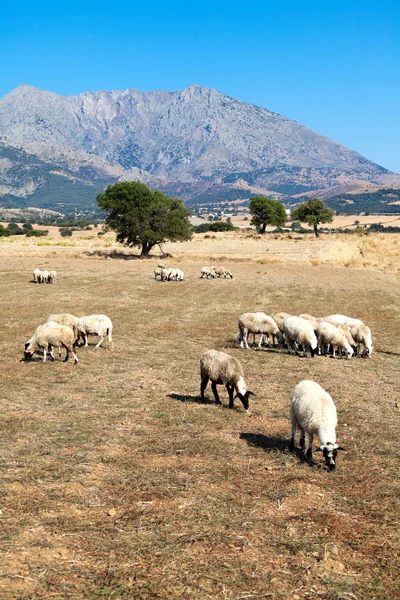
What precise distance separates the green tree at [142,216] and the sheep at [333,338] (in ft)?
132

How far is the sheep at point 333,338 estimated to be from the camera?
56.8ft

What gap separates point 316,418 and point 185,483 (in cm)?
261

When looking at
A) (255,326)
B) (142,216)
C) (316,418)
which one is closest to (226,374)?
(316,418)

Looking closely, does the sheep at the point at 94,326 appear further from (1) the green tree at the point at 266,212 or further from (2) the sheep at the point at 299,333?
(1) the green tree at the point at 266,212

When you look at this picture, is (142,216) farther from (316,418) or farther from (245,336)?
(316,418)

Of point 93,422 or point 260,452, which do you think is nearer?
point 260,452

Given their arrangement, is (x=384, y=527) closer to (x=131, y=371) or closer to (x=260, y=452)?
(x=260, y=452)

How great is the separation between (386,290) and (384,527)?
101 feet

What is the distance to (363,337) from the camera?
59.1 ft

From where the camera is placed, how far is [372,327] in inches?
918

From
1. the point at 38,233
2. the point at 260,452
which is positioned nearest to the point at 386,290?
the point at 260,452

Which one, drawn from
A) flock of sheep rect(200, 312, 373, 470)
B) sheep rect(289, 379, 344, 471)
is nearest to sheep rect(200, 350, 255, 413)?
flock of sheep rect(200, 312, 373, 470)

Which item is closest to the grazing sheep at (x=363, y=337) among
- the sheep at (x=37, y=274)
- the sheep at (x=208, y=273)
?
the sheep at (x=208, y=273)

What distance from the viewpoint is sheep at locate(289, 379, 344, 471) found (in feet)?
28.1
